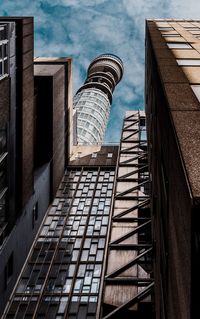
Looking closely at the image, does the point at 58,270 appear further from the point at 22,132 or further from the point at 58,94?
the point at 58,94

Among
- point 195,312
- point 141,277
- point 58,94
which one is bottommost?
point 141,277

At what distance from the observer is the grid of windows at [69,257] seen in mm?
25875

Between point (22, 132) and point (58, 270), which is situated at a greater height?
point (22, 132)

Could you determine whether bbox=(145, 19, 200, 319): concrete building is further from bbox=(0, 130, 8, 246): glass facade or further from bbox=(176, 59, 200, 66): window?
bbox=(0, 130, 8, 246): glass facade

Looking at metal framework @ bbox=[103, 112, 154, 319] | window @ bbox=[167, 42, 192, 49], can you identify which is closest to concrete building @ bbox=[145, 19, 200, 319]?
window @ bbox=[167, 42, 192, 49]

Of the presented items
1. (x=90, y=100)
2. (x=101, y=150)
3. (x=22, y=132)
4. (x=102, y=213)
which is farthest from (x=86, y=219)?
(x=90, y=100)

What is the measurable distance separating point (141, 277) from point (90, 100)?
92.7 m

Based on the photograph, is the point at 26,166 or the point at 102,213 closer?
the point at 26,166

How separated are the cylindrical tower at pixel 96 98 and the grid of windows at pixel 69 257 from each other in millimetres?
50631

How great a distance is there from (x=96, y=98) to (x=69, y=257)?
280 feet

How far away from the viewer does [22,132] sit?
26.8 meters

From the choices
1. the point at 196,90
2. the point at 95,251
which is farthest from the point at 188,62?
the point at 95,251

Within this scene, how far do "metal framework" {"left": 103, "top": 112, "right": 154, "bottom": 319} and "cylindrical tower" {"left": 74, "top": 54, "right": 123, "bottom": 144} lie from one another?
57971mm

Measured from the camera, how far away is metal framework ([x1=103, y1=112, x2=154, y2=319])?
1830 centimetres
